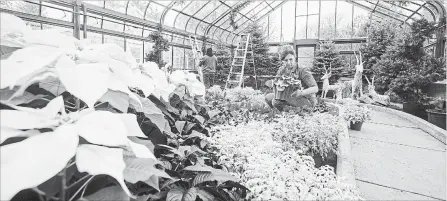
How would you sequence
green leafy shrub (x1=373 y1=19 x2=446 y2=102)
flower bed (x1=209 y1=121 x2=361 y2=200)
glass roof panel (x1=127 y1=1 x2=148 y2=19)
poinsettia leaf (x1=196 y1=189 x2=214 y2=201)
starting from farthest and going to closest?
glass roof panel (x1=127 y1=1 x2=148 y2=19) < green leafy shrub (x1=373 y1=19 x2=446 y2=102) < flower bed (x1=209 y1=121 x2=361 y2=200) < poinsettia leaf (x1=196 y1=189 x2=214 y2=201)

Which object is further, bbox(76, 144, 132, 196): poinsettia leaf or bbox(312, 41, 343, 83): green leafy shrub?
bbox(312, 41, 343, 83): green leafy shrub

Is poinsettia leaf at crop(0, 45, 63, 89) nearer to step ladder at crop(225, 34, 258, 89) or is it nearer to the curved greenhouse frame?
the curved greenhouse frame

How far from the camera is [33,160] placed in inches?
11.9

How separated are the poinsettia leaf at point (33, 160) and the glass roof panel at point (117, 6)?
370 inches

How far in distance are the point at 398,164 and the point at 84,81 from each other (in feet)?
9.28

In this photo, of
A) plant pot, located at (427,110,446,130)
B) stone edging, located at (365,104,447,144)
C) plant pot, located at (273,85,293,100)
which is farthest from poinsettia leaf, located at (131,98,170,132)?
plant pot, located at (427,110,446,130)

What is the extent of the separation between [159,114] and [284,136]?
1479mm

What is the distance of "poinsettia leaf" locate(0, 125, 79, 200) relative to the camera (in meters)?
0.28

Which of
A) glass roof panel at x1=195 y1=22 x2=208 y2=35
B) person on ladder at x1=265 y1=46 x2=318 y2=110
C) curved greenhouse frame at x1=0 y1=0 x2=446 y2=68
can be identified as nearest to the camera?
person on ladder at x1=265 y1=46 x2=318 y2=110

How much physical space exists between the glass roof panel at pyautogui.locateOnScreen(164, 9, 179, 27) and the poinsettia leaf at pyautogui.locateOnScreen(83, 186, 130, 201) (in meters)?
11.3

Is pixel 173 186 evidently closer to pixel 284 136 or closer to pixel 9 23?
pixel 9 23

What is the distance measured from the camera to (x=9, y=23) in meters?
0.54

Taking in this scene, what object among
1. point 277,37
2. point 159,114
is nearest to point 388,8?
point 277,37

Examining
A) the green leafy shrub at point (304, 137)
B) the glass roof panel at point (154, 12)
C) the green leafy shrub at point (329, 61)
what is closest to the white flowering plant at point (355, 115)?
the green leafy shrub at point (304, 137)
